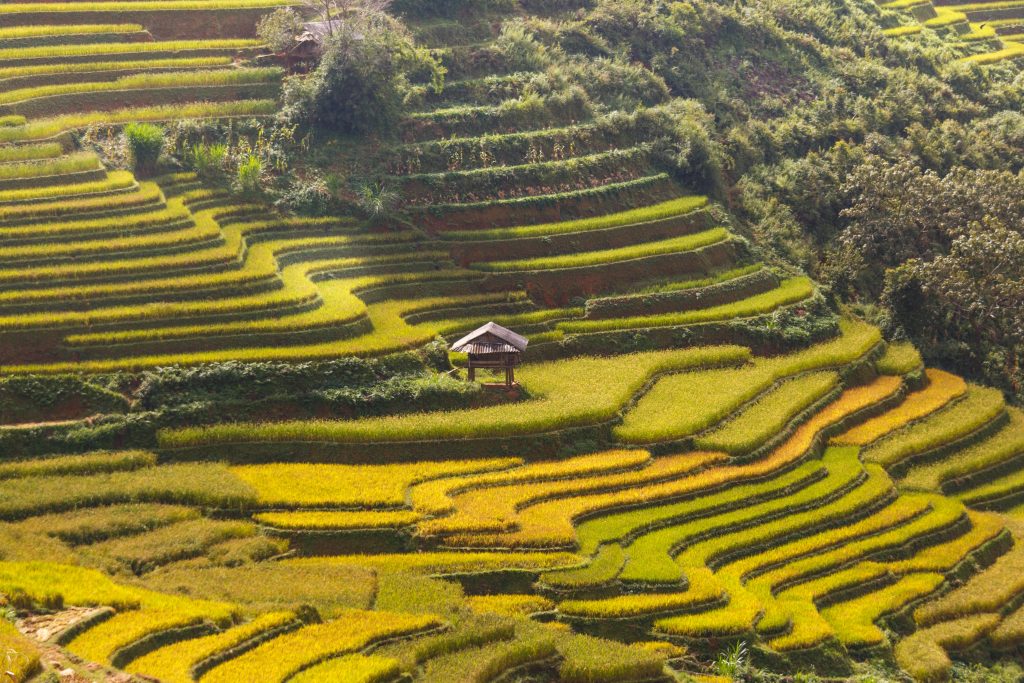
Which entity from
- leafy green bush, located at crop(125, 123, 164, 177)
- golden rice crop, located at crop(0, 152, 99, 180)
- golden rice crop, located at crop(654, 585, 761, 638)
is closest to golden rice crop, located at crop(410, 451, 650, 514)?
golden rice crop, located at crop(654, 585, 761, 638)

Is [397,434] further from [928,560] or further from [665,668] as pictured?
[928,560]

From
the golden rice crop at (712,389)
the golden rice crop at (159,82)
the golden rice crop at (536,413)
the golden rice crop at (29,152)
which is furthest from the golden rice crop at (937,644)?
the golden rice crop at (159,82)

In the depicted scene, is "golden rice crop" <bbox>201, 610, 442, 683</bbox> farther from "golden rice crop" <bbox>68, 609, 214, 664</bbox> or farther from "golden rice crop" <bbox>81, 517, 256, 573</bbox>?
"golden rice crop" <bbox>81, 517, 256, 573</bbox>

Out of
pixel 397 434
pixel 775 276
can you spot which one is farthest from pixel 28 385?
pixel 775 276

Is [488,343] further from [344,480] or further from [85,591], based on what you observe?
[85,591]

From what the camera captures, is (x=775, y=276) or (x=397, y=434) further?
(x=775, y=276)

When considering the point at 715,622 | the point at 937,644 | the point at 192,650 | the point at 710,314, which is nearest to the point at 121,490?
the point at 192,650
